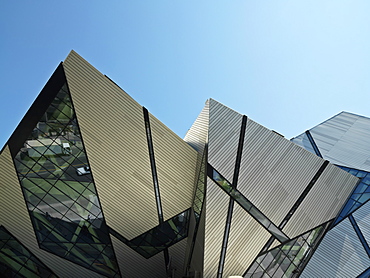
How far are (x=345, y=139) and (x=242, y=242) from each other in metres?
14.9

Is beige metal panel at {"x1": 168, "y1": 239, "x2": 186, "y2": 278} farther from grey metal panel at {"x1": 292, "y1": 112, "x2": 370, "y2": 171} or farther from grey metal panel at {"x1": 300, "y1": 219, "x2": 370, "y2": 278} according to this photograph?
grey metal panel at {"x1": 292, "y1": 112, "x2": 370, "y2": 171}

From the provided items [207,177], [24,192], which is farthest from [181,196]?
[24,192]

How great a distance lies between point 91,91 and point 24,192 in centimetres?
725

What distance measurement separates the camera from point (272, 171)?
14.4 metres

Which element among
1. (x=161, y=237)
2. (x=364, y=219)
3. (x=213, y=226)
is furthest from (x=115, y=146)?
(x=364, y=219)

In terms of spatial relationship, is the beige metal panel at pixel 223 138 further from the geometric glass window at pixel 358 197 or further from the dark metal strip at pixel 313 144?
the dark metal strip at pixel 313 144

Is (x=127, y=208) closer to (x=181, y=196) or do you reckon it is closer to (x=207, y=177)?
(x=181, y=196)

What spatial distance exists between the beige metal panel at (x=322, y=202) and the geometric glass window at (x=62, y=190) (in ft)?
37.5

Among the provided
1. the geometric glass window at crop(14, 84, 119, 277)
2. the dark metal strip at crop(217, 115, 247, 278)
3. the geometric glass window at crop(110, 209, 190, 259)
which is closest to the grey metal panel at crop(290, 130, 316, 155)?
the dark metal strip at crop(217, 115, 247, 278)

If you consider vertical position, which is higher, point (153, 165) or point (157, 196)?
point (153, 165)

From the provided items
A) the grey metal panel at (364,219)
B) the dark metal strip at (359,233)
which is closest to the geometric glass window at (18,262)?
the dark metal strip at (359,233)

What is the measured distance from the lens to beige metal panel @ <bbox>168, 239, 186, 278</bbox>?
58.4ft

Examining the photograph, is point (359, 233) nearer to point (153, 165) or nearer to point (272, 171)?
point (272, 171)

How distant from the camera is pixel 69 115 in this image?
587 inches
